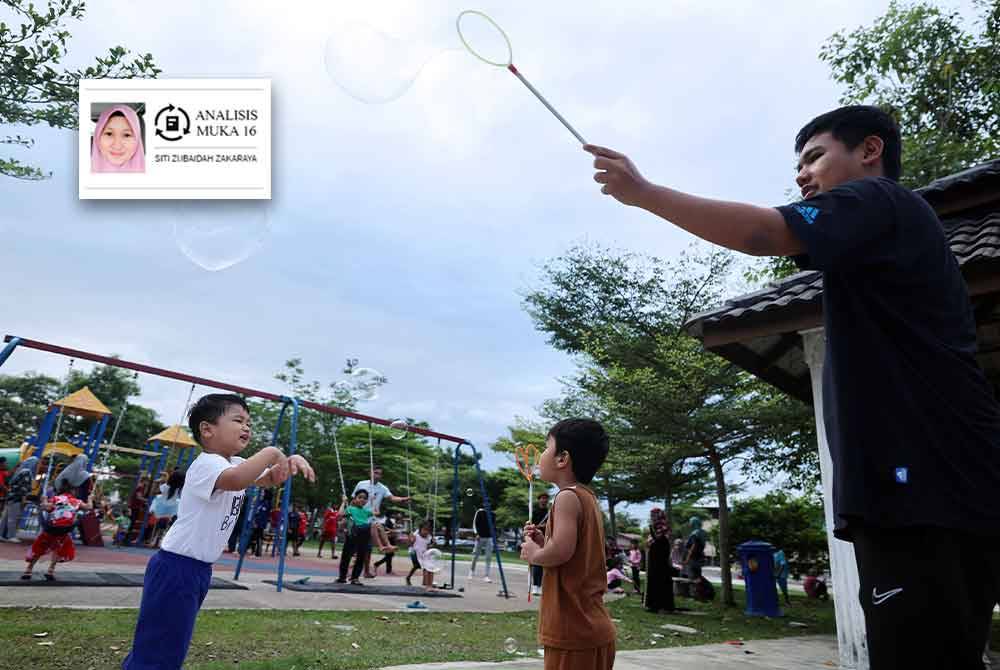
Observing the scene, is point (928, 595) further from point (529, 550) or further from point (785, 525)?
point (785, 525)

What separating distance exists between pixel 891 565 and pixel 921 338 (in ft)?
1.62

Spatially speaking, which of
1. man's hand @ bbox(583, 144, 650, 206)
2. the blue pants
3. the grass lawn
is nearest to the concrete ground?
the grass lawn

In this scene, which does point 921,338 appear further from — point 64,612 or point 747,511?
point 747,511

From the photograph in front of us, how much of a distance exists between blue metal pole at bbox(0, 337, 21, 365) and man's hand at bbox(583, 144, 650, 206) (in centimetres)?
876

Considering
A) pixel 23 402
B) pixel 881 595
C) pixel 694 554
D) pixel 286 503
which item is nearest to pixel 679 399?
pixel 694 554

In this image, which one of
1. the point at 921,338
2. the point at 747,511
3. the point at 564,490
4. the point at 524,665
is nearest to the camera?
the point at 921,338

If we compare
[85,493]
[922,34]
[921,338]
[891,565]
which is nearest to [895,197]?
[921,338]

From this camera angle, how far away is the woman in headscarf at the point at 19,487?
12.4 m

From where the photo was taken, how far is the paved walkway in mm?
4802

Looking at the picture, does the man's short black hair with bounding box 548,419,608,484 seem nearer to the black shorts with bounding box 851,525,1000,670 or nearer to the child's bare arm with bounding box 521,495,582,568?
the child's bare arm with bounding box 521,495,582,568

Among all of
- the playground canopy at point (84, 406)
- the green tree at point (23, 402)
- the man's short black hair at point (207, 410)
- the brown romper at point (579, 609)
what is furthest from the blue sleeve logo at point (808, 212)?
the green tree at point (23, 402)

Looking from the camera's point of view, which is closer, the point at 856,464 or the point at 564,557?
the point at 856,464

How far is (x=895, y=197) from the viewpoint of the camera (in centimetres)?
155

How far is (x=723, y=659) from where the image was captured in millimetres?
6004
